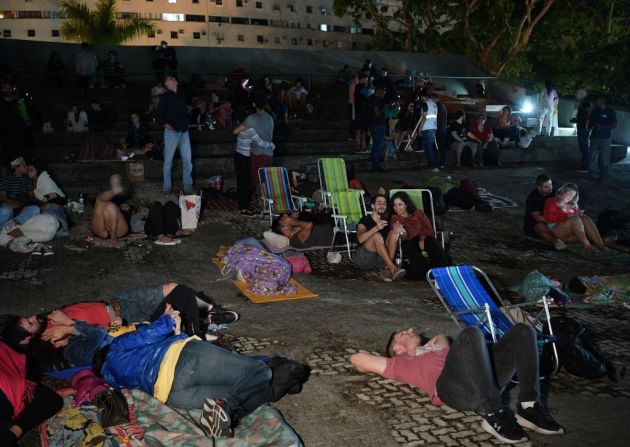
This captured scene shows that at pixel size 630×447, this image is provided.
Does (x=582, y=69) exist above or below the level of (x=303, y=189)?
above

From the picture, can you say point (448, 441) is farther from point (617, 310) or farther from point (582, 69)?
point (582, 69)

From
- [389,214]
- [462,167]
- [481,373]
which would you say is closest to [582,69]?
[462,167]

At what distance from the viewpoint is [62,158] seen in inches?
544

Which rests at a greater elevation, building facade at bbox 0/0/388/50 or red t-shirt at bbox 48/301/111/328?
building facade at bbox 0/0/388/50

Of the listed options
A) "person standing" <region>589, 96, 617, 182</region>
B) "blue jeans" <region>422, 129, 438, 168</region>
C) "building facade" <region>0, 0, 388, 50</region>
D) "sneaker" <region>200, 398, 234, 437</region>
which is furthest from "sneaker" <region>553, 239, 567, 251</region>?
"building facade" <region>0, 0, 388, 50</region>

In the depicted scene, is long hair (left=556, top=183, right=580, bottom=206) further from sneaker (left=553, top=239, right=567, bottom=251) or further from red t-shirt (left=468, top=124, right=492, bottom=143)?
red t-shirt (left=468, top=124, right=492, bottom=143)

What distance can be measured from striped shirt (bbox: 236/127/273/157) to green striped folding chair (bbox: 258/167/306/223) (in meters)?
0.55

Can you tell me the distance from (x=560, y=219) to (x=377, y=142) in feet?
18.1

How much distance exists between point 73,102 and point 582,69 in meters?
21.0

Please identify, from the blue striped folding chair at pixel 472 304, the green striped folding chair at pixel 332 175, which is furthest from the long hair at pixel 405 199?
the green striped folding chair at pixel 332 175

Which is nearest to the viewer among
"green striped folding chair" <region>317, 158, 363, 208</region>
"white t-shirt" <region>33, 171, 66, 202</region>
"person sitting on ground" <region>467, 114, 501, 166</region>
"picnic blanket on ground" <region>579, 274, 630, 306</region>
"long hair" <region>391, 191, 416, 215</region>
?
"picnic blanket on ground" <region>579, 274, 630, 306</region>

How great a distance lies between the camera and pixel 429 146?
1497cm

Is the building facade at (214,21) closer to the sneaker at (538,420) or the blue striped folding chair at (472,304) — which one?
the blue striped folding chair at (472,304)

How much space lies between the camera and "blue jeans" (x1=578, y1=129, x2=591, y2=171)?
15.2 meters
